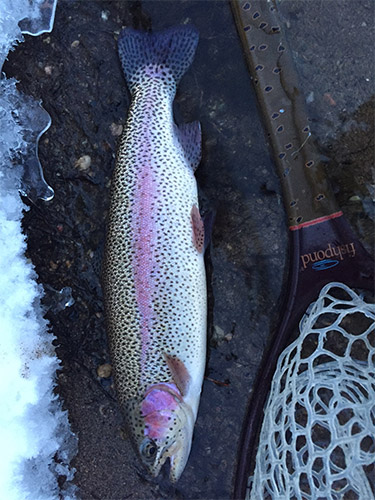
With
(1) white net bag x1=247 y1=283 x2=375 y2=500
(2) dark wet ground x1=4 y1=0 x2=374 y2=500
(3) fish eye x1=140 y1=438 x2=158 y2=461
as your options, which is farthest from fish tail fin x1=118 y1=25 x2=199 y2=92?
(3) fish eye x1=140 y1=438 x2=158 y2=461

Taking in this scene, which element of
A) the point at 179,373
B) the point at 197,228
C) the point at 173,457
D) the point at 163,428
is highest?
the point at 197,228

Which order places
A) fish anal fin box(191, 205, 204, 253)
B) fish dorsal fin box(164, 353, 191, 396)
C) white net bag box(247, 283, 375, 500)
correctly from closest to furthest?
white net bag box(247, 283, 375, 500) → fish dorsal fin box(164, 353, 191, 396) → fish anal fin box(191, 205, 204, 253)

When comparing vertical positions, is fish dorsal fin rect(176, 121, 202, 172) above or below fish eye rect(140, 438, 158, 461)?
above

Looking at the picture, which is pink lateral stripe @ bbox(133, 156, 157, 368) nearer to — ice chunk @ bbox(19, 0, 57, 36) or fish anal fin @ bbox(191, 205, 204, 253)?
fish anal fin @ bbox(191, 205, 204, 253)

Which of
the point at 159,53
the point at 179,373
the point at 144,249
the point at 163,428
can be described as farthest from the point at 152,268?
the point at 159,53

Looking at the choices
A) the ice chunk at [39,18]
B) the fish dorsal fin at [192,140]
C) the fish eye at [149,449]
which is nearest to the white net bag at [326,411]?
the fish eye at [149,449]

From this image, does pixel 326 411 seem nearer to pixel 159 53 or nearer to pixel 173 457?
pixel 173 457
